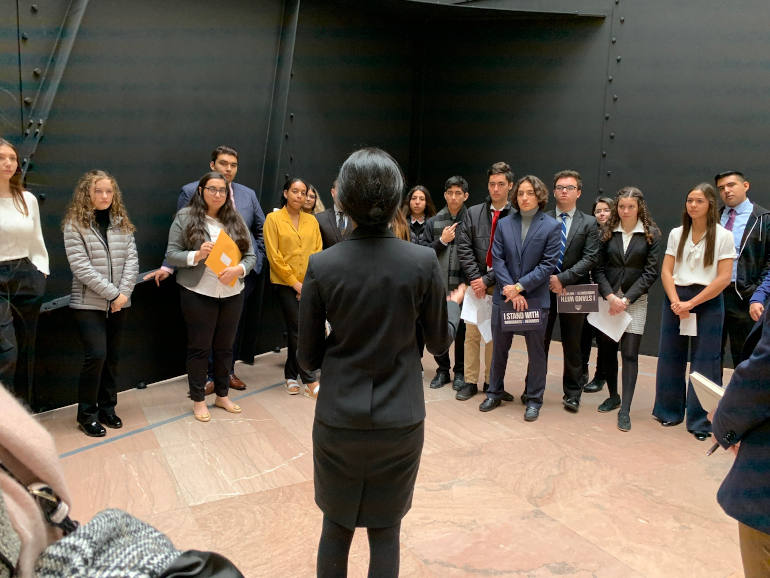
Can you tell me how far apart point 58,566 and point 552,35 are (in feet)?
22.4

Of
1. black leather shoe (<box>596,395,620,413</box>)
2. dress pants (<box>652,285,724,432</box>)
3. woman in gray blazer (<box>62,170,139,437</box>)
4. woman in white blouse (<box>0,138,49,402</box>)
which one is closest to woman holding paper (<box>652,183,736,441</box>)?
dress pants (<box>652,285,724,432</box>)

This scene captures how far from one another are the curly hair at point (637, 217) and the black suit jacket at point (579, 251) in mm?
105

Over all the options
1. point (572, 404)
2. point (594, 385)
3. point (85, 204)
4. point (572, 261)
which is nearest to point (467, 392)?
point (572, 404)

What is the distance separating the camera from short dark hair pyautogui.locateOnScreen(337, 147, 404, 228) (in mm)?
1682

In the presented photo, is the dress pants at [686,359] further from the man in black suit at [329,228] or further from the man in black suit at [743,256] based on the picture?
the man in black suit at [329,228]

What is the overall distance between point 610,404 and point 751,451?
3.10 metres

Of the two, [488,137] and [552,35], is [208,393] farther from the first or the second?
[552,35]

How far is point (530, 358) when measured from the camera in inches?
169

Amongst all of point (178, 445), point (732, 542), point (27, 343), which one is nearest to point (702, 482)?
point (732, 542)

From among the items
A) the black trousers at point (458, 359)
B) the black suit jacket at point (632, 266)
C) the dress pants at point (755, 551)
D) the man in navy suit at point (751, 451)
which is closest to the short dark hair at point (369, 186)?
the man in navy suit at point (751, 451)

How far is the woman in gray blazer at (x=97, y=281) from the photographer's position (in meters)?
3.62

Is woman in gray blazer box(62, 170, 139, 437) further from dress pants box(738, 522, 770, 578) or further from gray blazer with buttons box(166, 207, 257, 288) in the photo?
dress pants box(738, 522, 770, 578)

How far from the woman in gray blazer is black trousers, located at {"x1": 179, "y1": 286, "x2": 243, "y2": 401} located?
414 millimetres

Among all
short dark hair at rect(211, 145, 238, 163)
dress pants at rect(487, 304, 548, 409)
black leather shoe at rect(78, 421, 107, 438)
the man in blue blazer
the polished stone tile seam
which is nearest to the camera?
the polished stone tile seam
